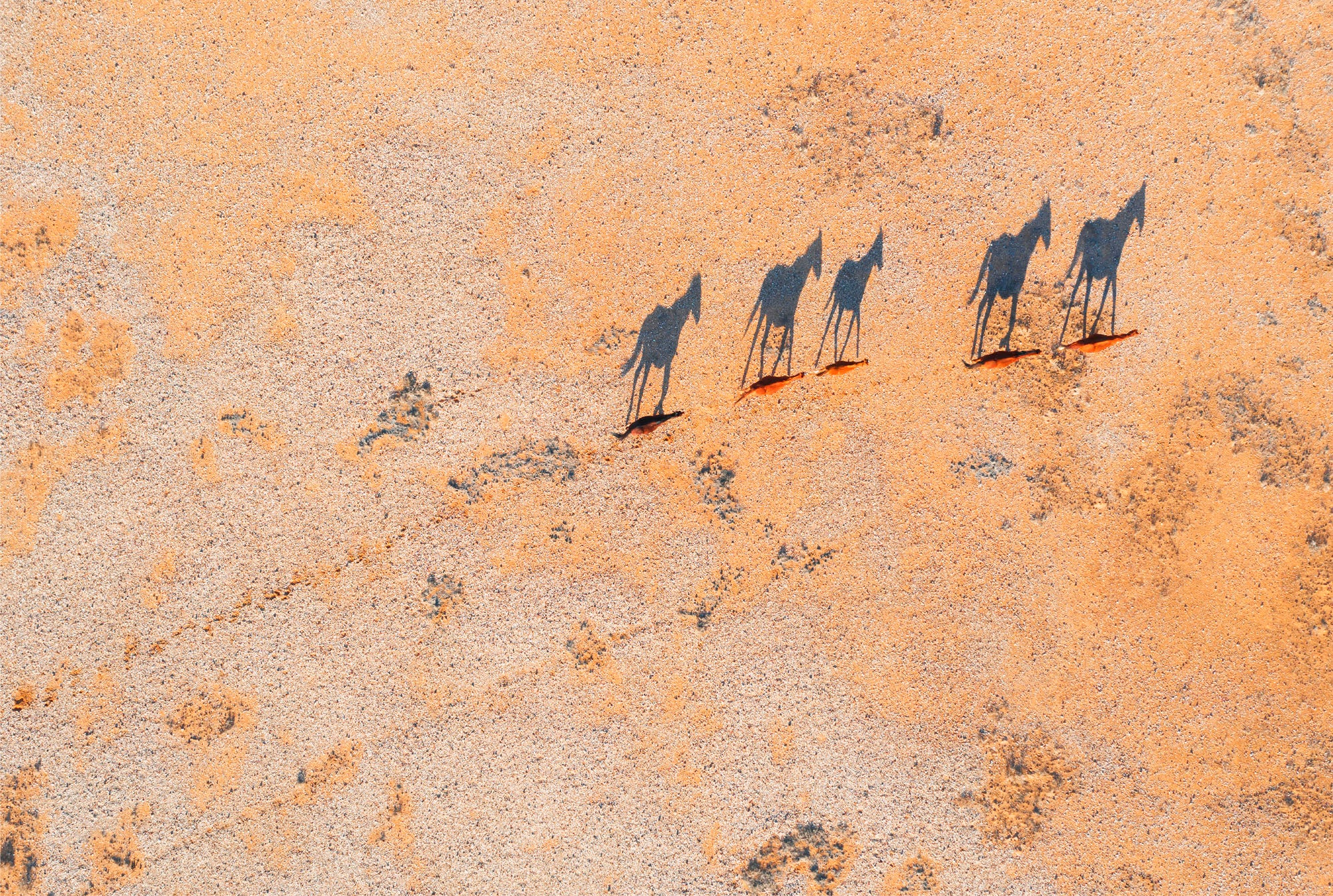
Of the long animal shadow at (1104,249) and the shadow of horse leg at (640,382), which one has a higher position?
the long animal shadow at (1104,249)

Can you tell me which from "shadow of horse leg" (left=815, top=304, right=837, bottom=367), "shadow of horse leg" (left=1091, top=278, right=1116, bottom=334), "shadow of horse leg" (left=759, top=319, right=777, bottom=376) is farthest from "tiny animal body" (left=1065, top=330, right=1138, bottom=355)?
"shadow of horse leg" (left=759, top=319, right=777, bottom=376)

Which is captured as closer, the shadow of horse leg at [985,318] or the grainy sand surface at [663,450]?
the grainy sand surface at [663,450]

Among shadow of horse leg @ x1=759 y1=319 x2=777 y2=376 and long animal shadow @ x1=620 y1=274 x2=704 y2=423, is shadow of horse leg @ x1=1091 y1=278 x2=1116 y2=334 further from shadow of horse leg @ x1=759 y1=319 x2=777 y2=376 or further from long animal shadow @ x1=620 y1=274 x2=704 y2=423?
long animal shadow @ x1=620 y1=274 x2=704 y2=423

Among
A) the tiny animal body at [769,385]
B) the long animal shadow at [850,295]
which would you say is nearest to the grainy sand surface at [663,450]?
the long animal shadow at [850,295]

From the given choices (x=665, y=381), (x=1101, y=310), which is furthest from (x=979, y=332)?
(x=665, y=381)

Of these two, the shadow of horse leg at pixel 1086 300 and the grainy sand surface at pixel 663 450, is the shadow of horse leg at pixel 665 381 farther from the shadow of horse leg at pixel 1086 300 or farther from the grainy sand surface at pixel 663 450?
the shadow of horse leg at pixel 1086 300

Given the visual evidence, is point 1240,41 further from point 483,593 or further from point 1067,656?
point 483,593

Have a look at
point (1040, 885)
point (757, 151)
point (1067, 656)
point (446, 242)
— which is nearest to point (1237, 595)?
point (1067, 656)

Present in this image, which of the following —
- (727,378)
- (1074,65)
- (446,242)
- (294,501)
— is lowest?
(294,501)
